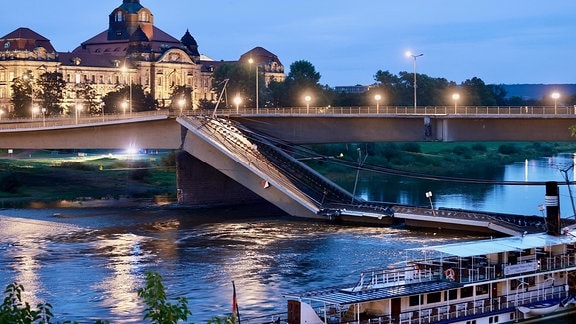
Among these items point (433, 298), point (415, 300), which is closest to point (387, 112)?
point (433, 298)

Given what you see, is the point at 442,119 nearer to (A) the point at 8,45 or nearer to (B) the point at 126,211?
(B) the point at 126,211

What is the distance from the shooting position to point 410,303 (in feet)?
119

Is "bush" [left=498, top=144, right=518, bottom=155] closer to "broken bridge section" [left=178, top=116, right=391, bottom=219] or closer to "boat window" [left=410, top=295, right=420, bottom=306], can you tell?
"broken bridge section" [left=178, top=116, right=391, bottom=219]

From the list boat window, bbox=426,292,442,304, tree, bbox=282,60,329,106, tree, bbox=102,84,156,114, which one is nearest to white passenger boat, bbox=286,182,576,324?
boat window, bbox=426,292,442,304

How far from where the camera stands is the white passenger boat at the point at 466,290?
35.0 metres

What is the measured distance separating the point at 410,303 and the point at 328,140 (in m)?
43.9

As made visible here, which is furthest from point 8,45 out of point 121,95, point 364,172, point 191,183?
point 191,183

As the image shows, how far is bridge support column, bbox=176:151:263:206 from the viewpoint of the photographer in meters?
83.5

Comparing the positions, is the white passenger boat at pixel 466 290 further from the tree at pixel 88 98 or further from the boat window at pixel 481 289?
the tree at pixel 88 98

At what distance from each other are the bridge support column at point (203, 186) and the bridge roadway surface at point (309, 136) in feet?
6.93

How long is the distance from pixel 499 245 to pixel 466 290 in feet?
11.0

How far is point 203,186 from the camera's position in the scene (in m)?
84.2

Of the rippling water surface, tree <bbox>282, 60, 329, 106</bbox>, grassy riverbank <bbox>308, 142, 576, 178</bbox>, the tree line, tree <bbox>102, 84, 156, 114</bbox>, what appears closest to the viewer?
the rippling water surface

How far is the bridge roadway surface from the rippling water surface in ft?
7.26
